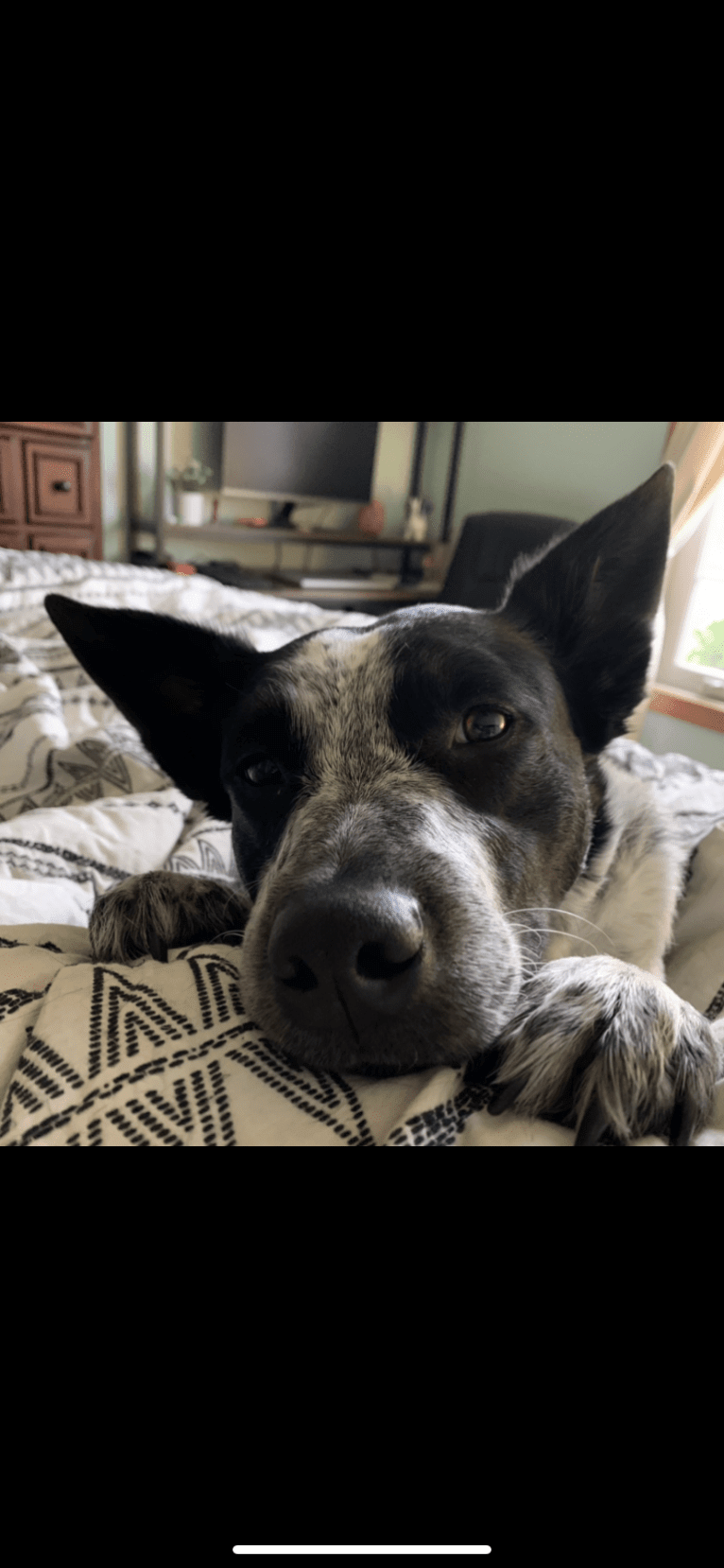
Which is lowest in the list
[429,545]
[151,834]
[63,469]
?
[429,545]

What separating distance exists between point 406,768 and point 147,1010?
1.52 feet

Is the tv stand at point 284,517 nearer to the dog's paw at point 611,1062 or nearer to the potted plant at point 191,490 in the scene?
the potted plant at point 191,490

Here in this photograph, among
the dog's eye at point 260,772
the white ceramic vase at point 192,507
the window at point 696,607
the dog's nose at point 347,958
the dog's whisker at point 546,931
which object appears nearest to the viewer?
the dog's nose at point 347,958

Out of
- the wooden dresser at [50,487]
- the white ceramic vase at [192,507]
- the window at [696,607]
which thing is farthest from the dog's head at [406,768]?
the white ceramic vase at [192,507]

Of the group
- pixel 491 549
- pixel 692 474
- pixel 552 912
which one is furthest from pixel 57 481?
pixel 552 912

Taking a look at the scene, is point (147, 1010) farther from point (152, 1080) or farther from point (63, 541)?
point (63, 541)

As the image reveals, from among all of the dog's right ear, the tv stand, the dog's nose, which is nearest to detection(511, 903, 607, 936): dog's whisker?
the dog's nose

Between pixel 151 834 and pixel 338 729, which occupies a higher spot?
pixel 338 729

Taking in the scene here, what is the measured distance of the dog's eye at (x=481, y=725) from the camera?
108cm

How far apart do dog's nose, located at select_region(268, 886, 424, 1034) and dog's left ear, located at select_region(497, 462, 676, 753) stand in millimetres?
686
